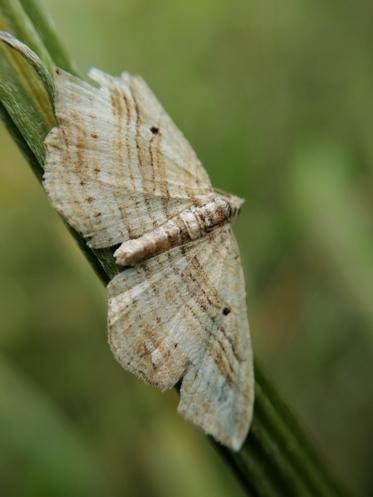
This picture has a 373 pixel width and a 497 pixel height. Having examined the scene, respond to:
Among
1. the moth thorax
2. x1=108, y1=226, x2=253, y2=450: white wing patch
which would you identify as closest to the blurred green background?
x1=108, y1=226, x2=253, y2=450: white wing patch

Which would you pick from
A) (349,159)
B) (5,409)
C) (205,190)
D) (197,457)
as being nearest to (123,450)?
(197,457)

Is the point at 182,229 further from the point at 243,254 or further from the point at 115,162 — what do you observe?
the point at 243,254

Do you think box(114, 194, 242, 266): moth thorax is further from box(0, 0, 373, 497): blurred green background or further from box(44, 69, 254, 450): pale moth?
box(0, 0, 373, 497): blurred green background

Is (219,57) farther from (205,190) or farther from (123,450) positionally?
(123,450)

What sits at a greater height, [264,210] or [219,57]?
[219,57]

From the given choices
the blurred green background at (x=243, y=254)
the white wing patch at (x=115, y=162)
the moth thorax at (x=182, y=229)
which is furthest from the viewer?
the blurred green background at (x=243, y=254)

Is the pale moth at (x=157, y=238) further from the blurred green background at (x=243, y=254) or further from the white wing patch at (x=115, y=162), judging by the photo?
the blurred green background at (x=243, y=254)

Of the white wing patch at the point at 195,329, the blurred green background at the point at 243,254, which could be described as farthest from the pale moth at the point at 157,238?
the blurred green background at the point at 243,254

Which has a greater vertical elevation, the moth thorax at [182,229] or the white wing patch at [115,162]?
the white wing patch at [115,162]

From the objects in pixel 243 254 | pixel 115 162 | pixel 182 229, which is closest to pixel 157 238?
pixel 182 229
